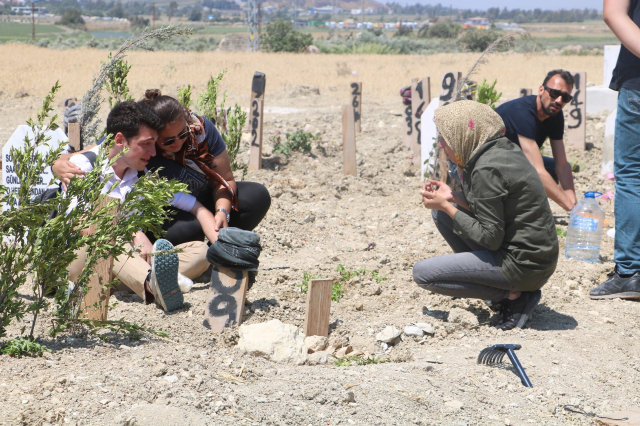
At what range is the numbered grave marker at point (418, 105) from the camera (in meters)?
7.63

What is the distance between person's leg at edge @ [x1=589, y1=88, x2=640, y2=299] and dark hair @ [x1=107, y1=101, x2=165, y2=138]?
2.82 metres

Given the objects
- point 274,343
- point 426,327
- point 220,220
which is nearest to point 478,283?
point 426,327

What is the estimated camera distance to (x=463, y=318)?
354 cm

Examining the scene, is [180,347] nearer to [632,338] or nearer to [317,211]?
[632,338]

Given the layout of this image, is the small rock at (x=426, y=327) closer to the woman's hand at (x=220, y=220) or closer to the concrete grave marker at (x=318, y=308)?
the concrete grave marker at (x=318, y=308)

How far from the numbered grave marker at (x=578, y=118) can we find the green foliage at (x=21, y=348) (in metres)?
8.07

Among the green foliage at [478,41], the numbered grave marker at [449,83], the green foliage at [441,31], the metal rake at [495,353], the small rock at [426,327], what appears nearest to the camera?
the metal rake at [495,353]

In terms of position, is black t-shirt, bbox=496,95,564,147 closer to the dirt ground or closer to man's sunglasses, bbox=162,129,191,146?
the dirt ground

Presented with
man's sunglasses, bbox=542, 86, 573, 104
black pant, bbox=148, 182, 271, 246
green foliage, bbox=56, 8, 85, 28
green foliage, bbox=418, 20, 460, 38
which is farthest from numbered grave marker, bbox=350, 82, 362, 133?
green foliage, bbox=56, 8, 85, 28

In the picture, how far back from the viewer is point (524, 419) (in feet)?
8.17

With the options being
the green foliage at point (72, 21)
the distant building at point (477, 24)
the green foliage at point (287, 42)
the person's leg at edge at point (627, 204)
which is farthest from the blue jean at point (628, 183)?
the green foliage at point (72, 21)

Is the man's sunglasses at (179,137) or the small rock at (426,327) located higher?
the man's sunglasses at (179,137)

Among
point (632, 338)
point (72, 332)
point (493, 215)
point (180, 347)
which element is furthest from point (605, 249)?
point (72, 332)

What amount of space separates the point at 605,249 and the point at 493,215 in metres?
2.42
